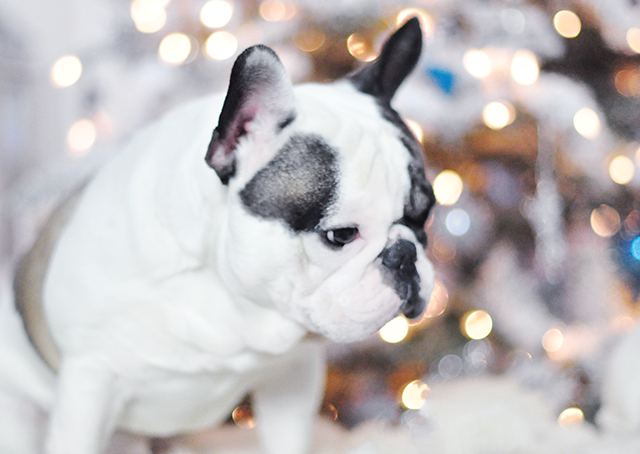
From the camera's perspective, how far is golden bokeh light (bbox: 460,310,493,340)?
4.22 feet

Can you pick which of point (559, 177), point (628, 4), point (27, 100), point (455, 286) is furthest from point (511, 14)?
point (27, 100)

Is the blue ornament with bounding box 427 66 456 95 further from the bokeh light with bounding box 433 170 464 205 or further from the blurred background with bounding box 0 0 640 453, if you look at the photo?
the bokeh light with bounding box 433 170 464 205

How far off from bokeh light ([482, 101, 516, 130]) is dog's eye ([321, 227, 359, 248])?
2.25 ft

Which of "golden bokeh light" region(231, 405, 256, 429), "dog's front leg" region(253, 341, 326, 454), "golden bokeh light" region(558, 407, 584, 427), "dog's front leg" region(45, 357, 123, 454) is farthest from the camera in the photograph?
"golden bokeh light" region(231, 405, 256, 429)

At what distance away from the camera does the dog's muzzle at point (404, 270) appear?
524mm

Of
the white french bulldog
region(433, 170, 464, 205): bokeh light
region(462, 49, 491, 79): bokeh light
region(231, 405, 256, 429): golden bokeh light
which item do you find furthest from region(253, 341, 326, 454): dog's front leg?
region(462, 49, 491, 79): bokeh light

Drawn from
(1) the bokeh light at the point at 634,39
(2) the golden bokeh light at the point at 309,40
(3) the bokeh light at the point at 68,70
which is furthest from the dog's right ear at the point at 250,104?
(1) the bokeh light at the point at 634,39

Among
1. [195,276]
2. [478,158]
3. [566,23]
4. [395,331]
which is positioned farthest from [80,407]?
[566,23]

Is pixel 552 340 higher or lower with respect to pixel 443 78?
lower

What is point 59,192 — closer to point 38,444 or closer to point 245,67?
point 38,444

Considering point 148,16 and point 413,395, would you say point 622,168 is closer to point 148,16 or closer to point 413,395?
point 413,395

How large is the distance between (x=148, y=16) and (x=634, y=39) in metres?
1.11

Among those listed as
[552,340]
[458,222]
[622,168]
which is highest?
[622,168]

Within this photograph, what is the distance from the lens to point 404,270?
0.53 meters
